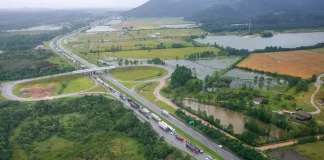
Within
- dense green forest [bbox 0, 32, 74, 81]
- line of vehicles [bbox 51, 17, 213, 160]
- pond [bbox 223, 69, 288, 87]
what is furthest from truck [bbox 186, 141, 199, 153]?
dense green forest [bbox 0, 32, 74, 81]

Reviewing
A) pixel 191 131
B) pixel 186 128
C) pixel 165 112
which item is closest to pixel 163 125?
pixel 186 128

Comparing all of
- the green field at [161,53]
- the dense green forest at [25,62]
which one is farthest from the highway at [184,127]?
the green field at [161,53]

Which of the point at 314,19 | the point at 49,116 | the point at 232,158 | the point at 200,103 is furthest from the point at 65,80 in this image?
the point at 314,19

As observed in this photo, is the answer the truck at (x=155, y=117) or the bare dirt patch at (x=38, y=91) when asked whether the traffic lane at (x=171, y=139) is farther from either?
the bare dirt patch at (x=38, y=91)

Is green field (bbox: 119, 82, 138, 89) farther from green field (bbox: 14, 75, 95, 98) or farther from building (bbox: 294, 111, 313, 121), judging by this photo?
building (bbox: 294, 111, 313, 121)

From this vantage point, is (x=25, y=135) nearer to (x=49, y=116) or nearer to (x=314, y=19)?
(x=49, y=116)

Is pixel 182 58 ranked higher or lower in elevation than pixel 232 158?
higher
